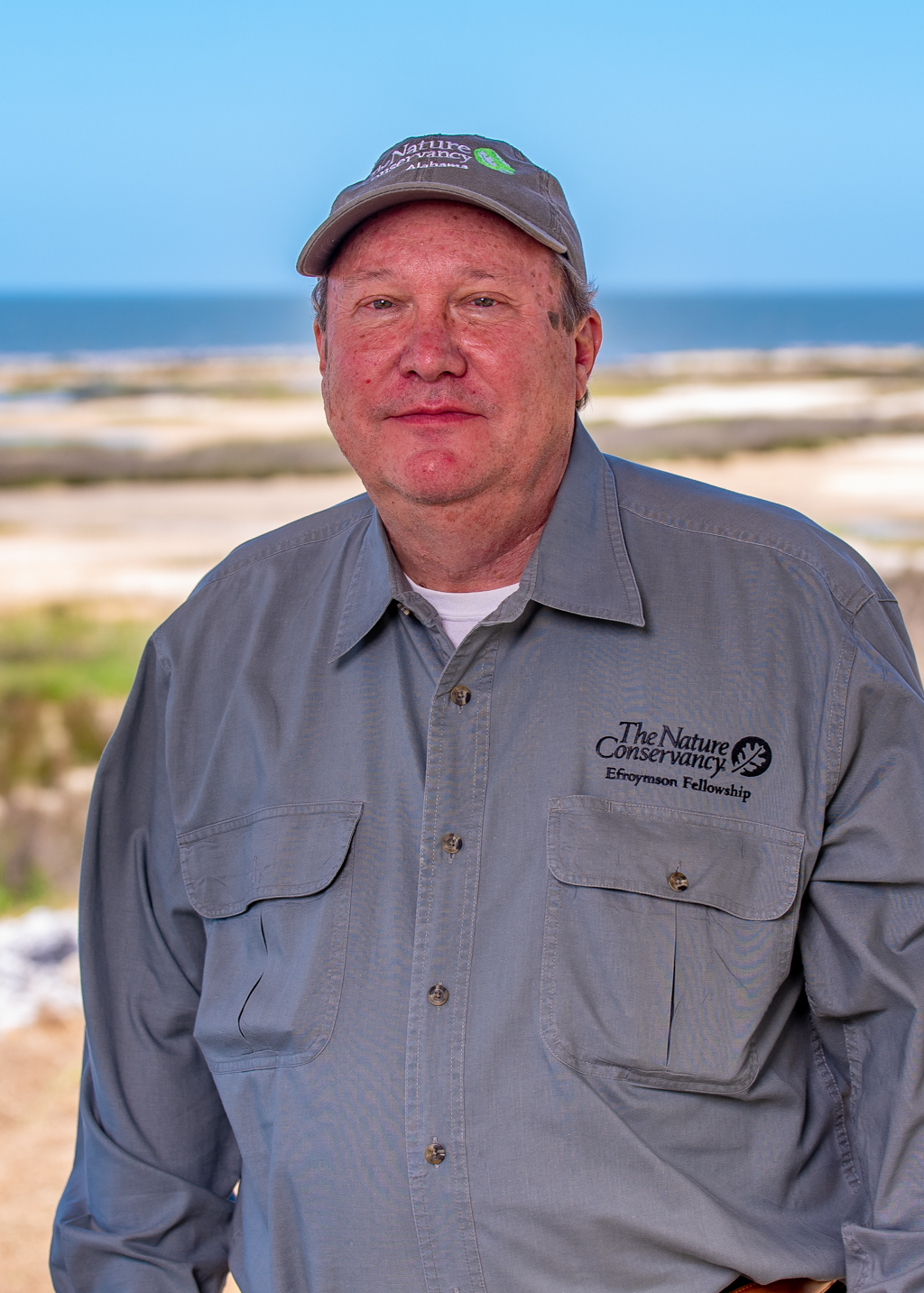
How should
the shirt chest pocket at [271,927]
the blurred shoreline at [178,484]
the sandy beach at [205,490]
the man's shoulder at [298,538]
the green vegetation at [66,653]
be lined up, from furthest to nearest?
the green vegetation at [66,653] < the blurred shoreline at [178,484] < the sandy beach at [205,490] < the man's shoulder at [298,538] < the shirt chest pocket at [271,927]

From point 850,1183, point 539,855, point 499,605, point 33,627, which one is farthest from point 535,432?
point 33,627

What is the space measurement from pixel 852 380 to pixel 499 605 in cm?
2890

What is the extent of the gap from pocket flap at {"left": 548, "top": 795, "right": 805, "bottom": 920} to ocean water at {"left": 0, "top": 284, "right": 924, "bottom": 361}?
146 feet

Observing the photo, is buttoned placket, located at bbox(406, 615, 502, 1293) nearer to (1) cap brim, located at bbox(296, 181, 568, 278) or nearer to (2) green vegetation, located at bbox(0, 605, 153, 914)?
(1) cap brim, located at bbox(296, 181, 568, 278)

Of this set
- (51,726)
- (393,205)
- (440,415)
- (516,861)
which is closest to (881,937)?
(516,861)

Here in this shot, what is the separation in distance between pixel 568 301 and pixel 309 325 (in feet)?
158

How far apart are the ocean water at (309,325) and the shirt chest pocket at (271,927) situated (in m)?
44.4

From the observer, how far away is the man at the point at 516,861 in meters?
1.46

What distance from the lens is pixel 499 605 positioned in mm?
1611

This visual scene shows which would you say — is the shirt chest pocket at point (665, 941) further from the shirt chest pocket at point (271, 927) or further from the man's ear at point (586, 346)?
the man's ear at point (586, 346)

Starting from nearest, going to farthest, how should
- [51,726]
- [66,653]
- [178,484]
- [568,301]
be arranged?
[568,301] < [51,726] < [66,653] < [178,484]

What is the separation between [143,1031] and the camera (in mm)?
1797

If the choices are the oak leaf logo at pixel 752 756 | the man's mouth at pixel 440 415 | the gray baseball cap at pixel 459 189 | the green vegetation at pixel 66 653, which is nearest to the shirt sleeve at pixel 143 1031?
the man's mouth at pixel 440 415

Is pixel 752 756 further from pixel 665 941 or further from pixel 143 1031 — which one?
pixel 143 1031
